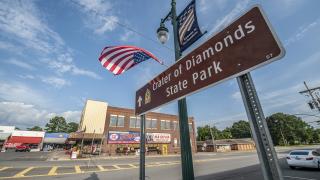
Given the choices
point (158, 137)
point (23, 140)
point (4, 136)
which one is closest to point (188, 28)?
point (158, 137)

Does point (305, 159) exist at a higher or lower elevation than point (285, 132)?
lower

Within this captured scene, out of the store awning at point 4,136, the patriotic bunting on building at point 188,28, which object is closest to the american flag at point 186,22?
the patriotic bunting on building at point 188,28

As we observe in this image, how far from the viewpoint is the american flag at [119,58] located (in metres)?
5.46

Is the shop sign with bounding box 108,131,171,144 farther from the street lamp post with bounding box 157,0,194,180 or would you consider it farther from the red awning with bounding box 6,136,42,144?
the street lamp post with bounding box 157,0,194,180

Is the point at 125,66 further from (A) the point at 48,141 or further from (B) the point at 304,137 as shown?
(B) the point at 304,137

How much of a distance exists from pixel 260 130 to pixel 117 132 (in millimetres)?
37471

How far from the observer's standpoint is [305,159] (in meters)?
12.5

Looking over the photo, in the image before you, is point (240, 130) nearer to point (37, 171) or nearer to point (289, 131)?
point (289, 131)

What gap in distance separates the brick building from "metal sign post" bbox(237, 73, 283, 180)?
35231 mm

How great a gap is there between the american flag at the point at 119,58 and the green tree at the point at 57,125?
10687cm

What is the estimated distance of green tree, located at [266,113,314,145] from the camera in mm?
92938

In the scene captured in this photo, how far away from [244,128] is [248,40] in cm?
12907

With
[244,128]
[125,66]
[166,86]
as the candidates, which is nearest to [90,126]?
[125,66]

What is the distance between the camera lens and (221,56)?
6.39 ft
